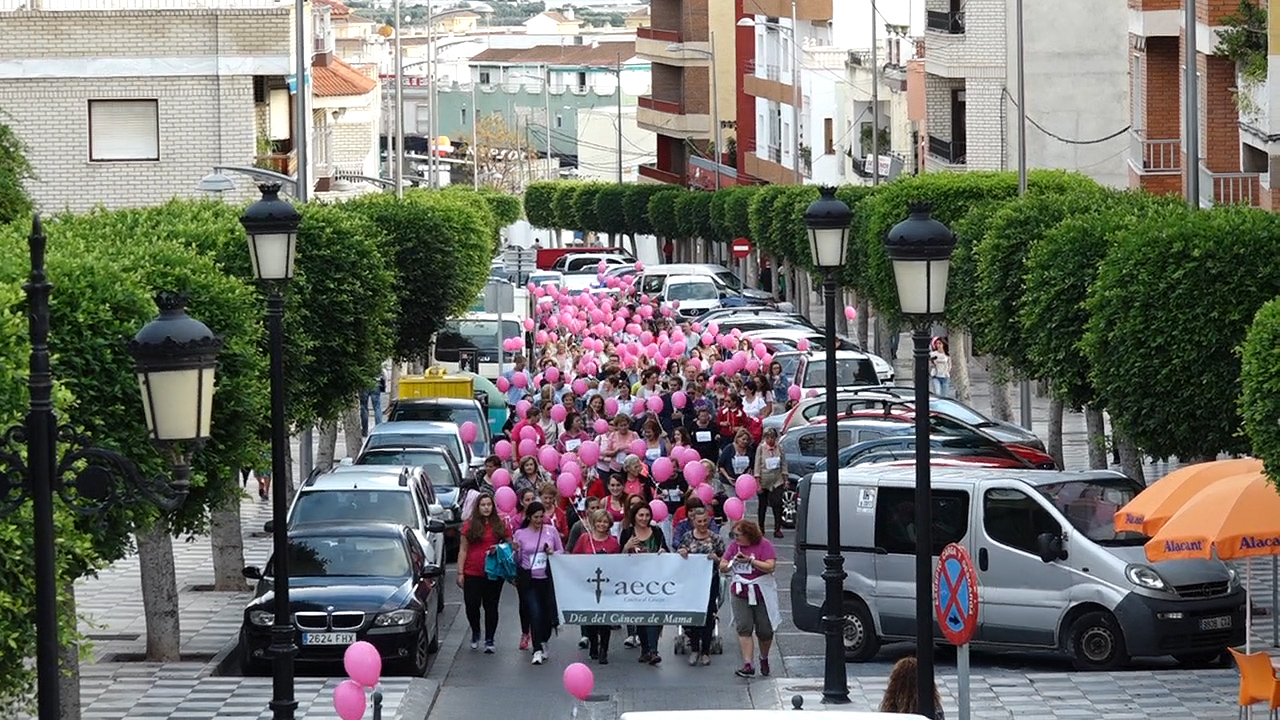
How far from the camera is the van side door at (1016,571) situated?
1958 cm

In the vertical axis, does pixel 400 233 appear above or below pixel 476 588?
above

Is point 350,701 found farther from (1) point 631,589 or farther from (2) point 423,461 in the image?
(2) point 423,461

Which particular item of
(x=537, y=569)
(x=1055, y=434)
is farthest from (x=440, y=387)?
(x=537, y=569)

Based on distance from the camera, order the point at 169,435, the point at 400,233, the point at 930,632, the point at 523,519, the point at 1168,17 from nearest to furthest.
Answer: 1. the point at 169,435
2. the point at 930,632
3. the point at 523,519
4. the point at 400,233
5. the point at 1168,17

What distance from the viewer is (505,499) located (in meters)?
22.3

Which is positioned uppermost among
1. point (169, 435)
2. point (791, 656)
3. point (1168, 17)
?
point (1168, 17)

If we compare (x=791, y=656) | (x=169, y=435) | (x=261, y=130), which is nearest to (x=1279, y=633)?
(x=791, y=656)

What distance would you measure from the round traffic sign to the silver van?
5.31 metres

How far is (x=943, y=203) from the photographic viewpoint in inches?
1587

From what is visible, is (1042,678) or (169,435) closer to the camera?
(169,435)

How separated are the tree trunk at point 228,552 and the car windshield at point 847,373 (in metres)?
13.5

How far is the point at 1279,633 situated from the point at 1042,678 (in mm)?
2488

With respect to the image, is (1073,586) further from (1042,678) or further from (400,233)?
(400,233)

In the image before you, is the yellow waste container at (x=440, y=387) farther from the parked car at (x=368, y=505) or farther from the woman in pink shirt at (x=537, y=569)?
the woman in pink shirt at (x=537, y=569)
